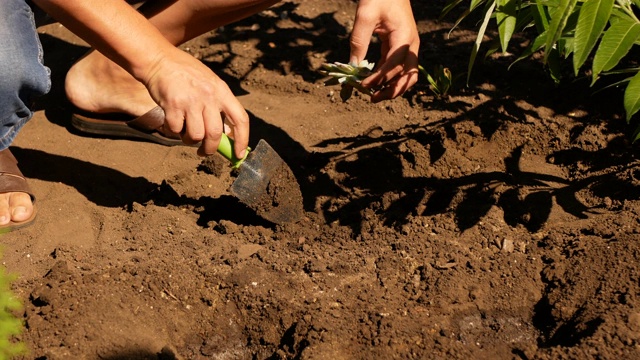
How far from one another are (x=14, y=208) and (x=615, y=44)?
2.20m

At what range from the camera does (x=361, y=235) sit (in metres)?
2.63

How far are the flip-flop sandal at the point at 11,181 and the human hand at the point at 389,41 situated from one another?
1.40 meters

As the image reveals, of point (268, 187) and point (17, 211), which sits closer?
point (268, 187)

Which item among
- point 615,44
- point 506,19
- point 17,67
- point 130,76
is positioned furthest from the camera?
point 130,76

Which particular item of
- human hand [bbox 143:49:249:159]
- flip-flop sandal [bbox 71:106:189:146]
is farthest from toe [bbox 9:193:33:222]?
human hand [bbox 143:49:249:159]

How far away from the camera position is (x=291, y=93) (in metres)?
3.57

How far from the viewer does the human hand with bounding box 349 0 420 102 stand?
7.98ft

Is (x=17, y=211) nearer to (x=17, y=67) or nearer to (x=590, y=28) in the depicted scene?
(x=17, y=67)

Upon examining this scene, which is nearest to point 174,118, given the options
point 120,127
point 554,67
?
point 120,127

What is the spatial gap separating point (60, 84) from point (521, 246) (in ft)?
8.04

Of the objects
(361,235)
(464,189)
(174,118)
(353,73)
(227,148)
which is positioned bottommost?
(361,235)

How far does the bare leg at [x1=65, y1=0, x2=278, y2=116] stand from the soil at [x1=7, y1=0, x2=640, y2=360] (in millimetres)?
206

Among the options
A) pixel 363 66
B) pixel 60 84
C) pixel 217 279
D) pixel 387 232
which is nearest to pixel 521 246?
pixel 387 232

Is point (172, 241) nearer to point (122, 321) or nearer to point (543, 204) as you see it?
point (122, 321)
